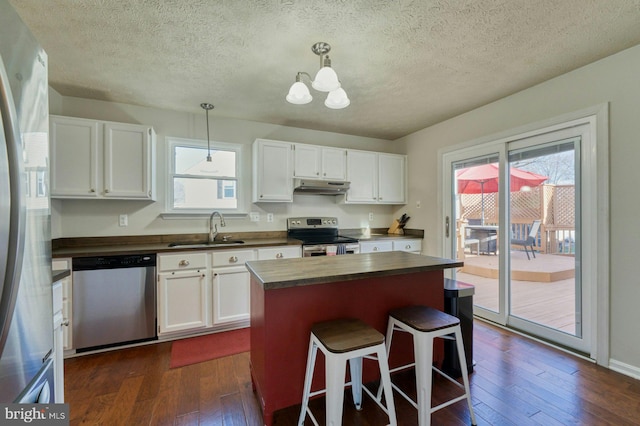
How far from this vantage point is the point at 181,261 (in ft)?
9.05

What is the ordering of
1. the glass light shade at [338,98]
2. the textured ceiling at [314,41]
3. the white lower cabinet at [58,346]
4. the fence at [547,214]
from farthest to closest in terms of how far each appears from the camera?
the fence at [547,214]
the glass light shade at [338,98]
the textured ceiling at [314,41]
the white lower cabinet at [58,346]

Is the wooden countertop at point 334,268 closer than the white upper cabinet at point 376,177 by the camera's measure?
Yes

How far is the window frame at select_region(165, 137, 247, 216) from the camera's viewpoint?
3.26m

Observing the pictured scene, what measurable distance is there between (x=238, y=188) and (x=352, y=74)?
1.96 metres

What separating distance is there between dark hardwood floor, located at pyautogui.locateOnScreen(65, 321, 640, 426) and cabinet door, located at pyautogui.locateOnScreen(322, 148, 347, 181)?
2383 mm

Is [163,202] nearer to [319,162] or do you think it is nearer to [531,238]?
[319,162]

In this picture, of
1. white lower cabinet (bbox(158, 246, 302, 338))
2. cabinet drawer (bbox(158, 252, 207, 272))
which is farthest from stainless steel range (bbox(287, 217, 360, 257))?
cabinet drawer (bbox(158, 252, 207, 272))

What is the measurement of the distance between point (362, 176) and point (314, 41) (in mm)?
2266

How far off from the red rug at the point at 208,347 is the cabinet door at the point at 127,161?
1560 mm

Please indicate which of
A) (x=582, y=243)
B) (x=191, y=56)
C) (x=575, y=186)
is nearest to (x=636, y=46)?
(x=575, y=186)

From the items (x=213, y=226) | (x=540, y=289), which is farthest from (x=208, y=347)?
(x=540, y=289)

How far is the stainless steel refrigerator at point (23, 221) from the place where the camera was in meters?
0.65

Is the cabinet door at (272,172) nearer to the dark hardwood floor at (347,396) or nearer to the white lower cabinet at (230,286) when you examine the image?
the white lower cabinet at (230,286)

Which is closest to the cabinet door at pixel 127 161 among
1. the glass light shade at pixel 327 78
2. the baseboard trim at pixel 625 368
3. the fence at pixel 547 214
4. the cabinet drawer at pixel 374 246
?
the glass light shade at pixel 327 78
